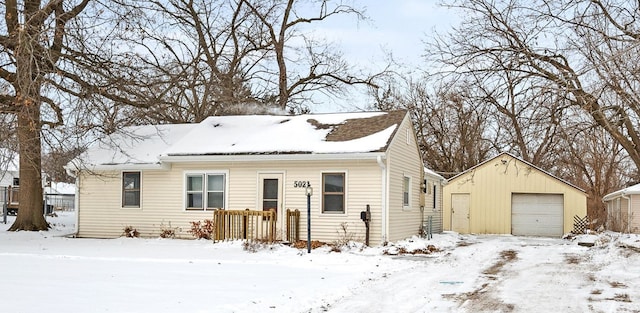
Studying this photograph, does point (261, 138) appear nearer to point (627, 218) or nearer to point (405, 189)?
point (405, 189)

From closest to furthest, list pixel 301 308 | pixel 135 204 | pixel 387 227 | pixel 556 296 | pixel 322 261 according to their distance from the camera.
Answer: pixel 301 308 < pixel 556 296 < pixel 322 261 < pixel 387 227 < pixel 135 204

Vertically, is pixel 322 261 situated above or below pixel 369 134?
below

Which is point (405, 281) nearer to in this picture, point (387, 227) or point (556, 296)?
point (556, 296)

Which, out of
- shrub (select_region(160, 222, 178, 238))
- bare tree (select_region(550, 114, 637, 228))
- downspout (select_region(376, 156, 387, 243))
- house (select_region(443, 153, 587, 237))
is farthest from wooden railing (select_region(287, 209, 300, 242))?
bare tree (select_region(550, 114, 637, 228))

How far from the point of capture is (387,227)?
18.8m

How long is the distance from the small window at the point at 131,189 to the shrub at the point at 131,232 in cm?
72

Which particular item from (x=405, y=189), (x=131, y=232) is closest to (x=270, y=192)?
(x=405, y=189)

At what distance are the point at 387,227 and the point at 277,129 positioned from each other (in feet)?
17.5

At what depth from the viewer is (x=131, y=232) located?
21.6m

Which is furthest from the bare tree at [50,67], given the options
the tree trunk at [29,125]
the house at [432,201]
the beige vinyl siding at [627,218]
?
the beige vinyl siding at [627,218]

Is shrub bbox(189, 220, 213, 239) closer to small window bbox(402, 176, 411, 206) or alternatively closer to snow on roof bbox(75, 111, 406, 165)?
snow on roof bbox(75, 111, 406, 165)

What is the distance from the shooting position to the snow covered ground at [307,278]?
923 centimetres

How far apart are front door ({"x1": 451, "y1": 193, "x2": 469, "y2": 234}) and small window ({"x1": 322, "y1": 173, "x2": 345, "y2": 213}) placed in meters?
14.0

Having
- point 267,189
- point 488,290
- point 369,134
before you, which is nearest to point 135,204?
point 267,189
